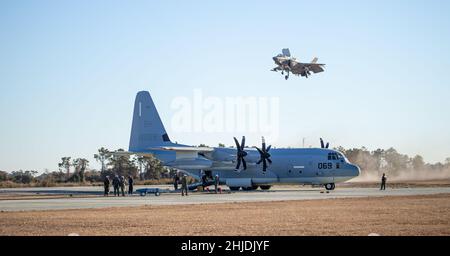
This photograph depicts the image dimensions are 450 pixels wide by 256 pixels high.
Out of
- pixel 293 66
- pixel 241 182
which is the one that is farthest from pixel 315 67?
pixel 241 182

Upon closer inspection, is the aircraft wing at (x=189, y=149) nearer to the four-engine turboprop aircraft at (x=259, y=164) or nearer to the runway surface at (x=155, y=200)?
the four-engine turboprop aircraft at (x=259, y=164)

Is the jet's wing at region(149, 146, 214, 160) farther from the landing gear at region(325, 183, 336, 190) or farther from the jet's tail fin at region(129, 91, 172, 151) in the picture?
the landing gear at region(325, 183, 336, 190)

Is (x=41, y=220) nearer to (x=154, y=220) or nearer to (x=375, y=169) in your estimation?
(x=154, y=220)

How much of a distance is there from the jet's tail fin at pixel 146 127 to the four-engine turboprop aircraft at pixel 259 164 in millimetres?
911

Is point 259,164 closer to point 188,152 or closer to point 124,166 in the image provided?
point 188,152

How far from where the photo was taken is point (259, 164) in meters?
64.2

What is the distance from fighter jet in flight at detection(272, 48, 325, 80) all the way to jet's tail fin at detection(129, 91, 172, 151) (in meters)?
13.2

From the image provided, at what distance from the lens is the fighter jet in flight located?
203 ft

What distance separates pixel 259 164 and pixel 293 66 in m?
9.35

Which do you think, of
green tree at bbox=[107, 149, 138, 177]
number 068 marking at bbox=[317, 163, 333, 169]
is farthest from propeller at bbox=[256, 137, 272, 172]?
green tree at bbox=[107, 149, 138, 177]

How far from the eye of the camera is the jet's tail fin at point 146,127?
67.4m
